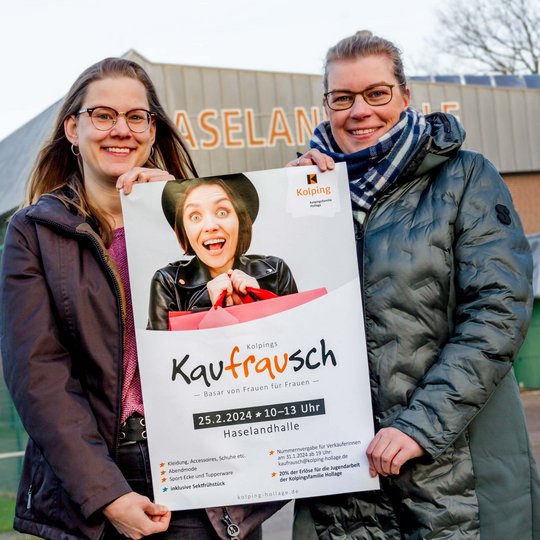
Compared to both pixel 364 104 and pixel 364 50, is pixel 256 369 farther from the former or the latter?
pixel 364 50

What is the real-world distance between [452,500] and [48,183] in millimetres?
1656

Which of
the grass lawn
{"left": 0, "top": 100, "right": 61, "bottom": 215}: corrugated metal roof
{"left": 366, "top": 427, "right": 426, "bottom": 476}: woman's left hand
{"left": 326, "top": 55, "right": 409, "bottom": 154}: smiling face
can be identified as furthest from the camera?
{"left": 0, "top": 100, "right": 61, "bottom": 215}: corrugated metal roof

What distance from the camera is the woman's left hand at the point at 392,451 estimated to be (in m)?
2.42

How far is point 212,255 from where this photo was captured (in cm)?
258

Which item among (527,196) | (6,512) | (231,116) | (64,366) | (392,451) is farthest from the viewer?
(527,196)

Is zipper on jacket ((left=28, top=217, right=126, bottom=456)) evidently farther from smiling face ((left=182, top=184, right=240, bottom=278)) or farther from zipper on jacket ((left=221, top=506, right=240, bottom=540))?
zipper on jacket ((left=221, top=506, right=240, bottom=540))

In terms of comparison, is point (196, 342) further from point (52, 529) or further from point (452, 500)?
point (452, 500)

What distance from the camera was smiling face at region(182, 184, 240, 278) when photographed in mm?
2580

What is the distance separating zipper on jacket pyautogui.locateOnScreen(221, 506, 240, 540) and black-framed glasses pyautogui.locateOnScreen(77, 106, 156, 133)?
122 centimetres

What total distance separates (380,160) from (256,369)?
2.44 ft

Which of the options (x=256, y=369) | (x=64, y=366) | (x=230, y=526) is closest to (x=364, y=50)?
(x=256, y=369)

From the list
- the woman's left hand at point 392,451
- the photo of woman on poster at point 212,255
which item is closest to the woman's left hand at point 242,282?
the photo of woman on poster at point 212,255

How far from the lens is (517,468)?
8.47 ft

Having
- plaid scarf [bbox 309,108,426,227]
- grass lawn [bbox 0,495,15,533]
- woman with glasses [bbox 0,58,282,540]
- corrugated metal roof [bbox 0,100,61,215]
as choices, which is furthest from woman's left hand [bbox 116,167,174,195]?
corrugated metal roof [bbox 0,100,61,215]
